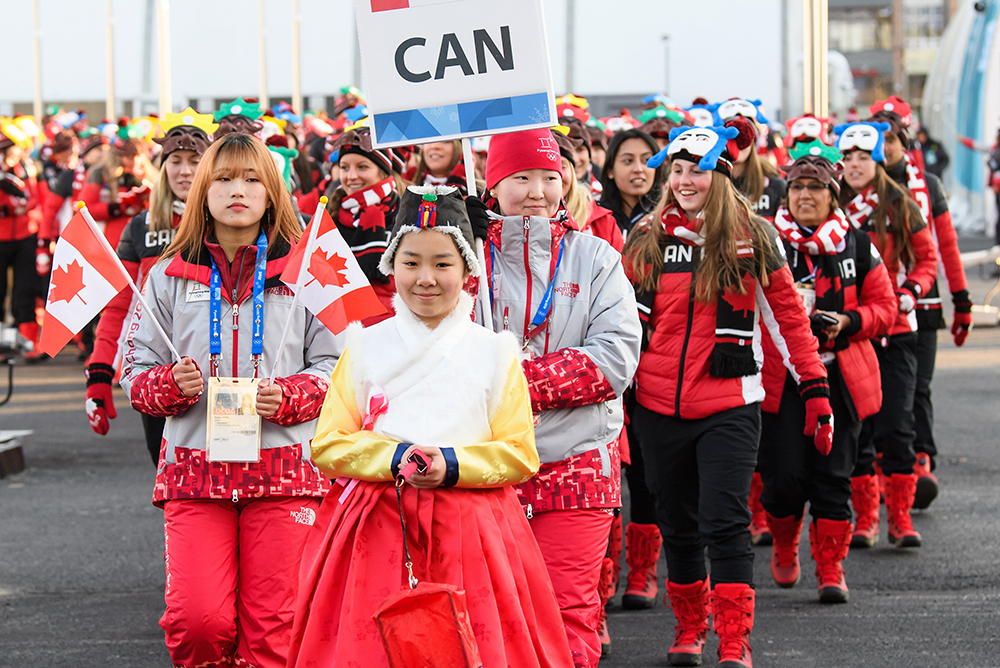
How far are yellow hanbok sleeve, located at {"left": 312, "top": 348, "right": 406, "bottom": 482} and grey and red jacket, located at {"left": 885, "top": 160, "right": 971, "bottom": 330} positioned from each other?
517 cm

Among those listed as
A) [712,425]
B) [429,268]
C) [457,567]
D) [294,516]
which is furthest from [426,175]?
[457,567]

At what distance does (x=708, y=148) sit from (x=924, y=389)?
3530mm

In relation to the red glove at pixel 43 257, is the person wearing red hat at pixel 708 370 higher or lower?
lower

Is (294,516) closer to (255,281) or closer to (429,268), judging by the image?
(255,281)

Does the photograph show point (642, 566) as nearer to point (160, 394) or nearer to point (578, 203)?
point (578, 203)

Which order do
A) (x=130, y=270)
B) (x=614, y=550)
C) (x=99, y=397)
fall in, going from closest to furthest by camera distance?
1. (x=99, y=397)
2. (x=130, y=270)
3. (x=614, y=550)

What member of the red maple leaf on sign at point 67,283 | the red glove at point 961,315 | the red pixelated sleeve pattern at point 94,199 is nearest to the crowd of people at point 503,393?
the red maple leaf on sign at point 67,283

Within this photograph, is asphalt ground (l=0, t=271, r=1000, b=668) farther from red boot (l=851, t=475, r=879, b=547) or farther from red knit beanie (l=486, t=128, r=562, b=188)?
red knit beanie (l=486, t=128, r=562, b=188)

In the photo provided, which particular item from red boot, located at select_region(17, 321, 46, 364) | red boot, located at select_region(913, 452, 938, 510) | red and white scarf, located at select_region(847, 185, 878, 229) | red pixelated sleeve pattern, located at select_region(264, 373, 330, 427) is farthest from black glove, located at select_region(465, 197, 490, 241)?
red boot, located at select_region(17, 321, 46, 364)

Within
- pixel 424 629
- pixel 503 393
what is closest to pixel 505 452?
pixel 503 393

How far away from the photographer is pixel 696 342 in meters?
5.35

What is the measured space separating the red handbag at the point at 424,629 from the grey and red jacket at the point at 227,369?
126cm

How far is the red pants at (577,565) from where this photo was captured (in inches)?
166

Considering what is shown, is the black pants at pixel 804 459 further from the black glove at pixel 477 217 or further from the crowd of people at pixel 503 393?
the black glove at pixel 477 217
